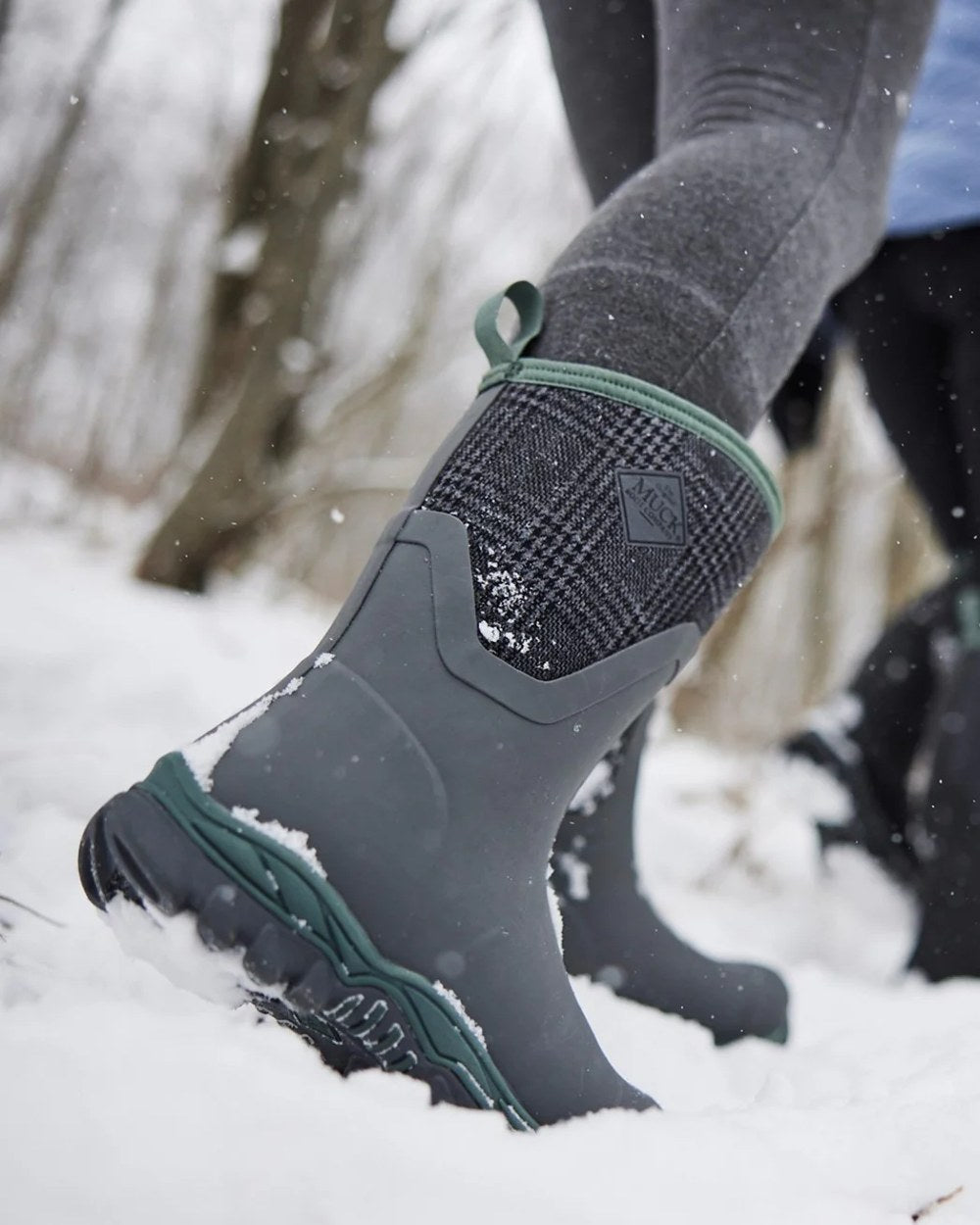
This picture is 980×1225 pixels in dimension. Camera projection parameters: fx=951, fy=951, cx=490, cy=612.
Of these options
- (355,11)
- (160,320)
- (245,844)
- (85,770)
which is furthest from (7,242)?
(245,844)

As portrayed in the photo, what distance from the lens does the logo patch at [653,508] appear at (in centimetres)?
50

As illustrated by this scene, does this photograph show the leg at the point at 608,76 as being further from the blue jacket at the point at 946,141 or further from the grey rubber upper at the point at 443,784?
the grey rubber upper at the point at 443,784

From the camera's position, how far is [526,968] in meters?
0.50

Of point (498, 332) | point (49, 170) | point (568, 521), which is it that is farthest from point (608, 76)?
point (49, 170)

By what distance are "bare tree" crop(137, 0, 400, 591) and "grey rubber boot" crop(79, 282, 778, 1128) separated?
6.73 feet

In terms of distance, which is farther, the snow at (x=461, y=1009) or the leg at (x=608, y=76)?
the leg at (x=608, y=76)

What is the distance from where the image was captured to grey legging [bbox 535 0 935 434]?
1.72 feet

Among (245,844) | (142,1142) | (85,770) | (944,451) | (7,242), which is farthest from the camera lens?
(7,242)

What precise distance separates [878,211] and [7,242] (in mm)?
6098

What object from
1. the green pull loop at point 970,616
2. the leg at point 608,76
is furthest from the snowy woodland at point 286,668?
the green pull loop at point 970,616

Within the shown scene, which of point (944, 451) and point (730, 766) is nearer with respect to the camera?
point (944, 451)

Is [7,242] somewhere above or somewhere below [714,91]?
below

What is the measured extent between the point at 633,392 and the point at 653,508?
0.21ft

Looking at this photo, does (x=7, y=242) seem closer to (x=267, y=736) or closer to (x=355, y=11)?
(x=355, y=11)
